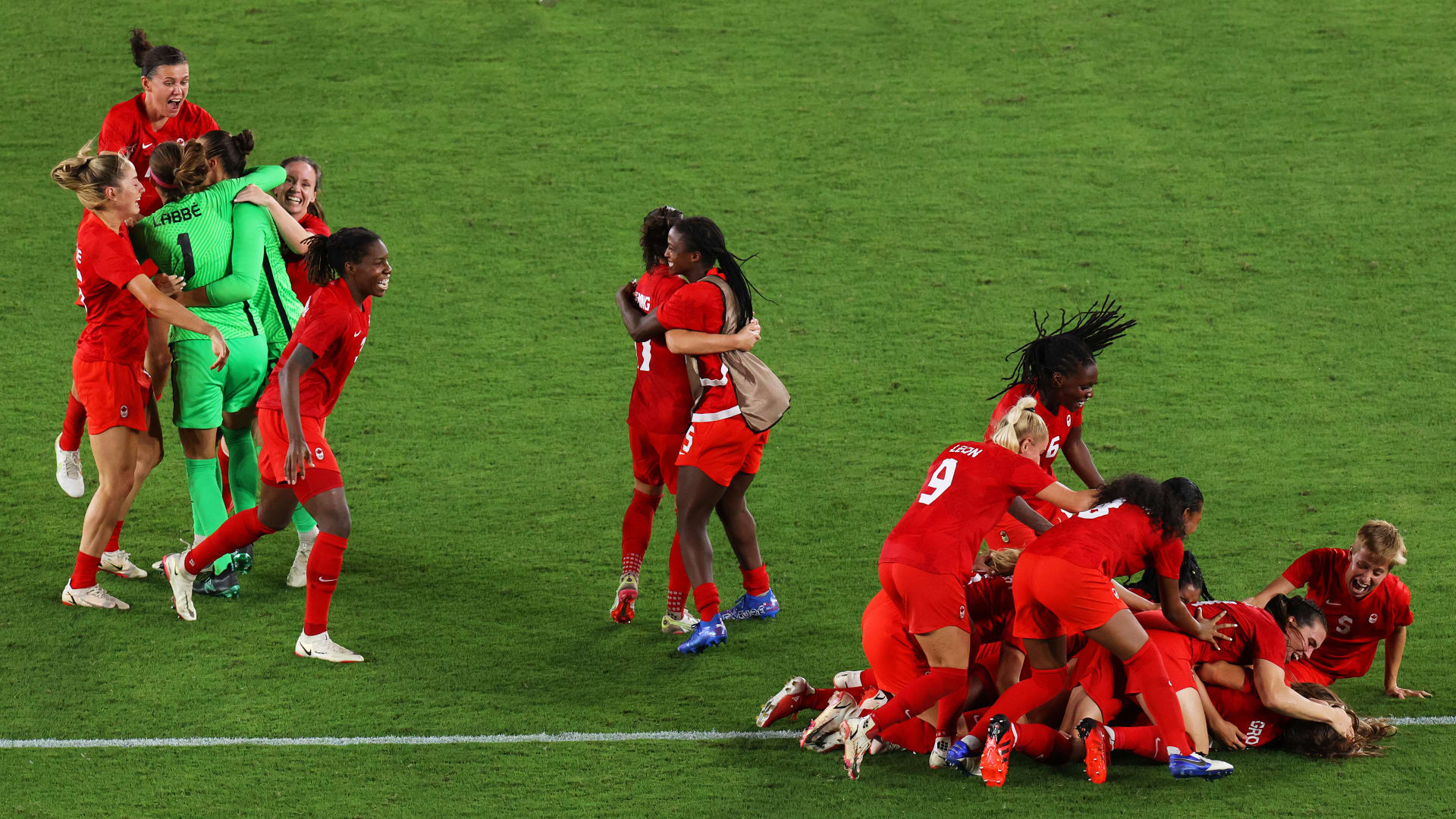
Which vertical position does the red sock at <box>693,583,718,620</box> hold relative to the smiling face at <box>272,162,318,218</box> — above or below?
below

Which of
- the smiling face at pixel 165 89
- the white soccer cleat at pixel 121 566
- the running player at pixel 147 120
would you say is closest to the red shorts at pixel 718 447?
the white soccer cleat at pixel 121 566

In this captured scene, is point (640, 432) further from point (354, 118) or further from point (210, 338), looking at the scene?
point (354, 118)

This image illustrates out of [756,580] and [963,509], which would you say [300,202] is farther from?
[963,509]

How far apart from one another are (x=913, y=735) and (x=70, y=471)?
169 inches

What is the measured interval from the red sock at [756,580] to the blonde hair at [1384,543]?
2421 mm

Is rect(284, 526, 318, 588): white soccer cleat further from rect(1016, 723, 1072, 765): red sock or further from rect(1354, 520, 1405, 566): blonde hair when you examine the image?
rect(1354, 520, 1405, 566): blonde hair

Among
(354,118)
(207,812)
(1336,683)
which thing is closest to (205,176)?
(207,812)

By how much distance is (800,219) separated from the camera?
10789mm

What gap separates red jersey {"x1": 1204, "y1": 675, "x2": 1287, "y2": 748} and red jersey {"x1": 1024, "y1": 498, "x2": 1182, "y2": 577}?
48cm

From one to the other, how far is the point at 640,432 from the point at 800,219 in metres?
4.99

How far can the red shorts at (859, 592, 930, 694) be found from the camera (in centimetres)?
500

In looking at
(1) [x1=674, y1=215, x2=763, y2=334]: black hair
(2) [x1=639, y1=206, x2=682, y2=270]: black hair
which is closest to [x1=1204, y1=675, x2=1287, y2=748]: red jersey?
(1) [x1=674, y1=215, x2=763, y2=334]: black hair

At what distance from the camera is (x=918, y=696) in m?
4.81

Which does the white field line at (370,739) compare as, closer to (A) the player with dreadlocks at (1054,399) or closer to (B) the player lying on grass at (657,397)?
(B) the player lying on grass at (657,397)
